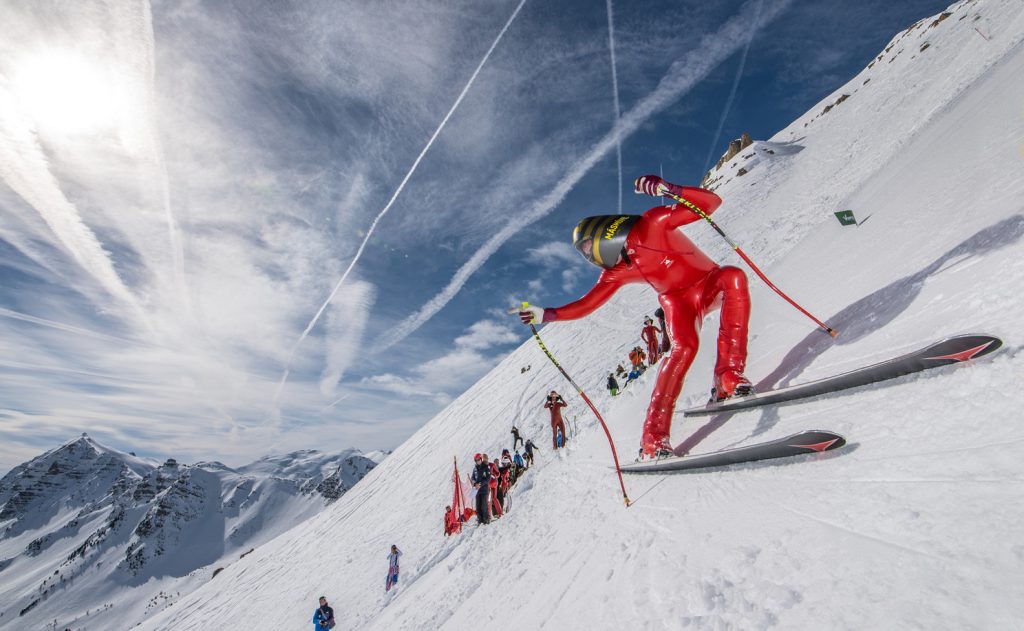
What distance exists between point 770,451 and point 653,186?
2.26 m

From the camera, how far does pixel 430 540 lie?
11094mm

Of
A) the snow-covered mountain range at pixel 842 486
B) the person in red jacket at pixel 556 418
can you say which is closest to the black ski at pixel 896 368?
the snow-covered mountain range at pixel 842 486

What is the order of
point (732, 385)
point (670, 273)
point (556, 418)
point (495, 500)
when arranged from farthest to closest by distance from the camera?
point (556, 418) → point (495, 500) → point (670, 273) → point (732, 385)

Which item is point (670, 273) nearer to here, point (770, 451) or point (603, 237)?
point (603, 237)

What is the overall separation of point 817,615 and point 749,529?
67 centimetres

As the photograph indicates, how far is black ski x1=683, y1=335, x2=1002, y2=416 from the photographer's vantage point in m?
1.87

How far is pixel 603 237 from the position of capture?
3963mm

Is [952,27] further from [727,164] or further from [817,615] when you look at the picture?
[817,615]

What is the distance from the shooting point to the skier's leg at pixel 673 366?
3.82 metres

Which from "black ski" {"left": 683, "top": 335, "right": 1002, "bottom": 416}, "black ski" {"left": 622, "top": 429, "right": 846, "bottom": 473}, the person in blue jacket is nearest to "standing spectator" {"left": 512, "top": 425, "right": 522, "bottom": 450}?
the person in blue jacket

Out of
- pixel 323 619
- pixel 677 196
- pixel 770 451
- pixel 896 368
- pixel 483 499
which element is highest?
pixel 677 196

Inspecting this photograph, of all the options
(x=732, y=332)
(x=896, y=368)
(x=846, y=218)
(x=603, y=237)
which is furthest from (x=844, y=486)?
(x=846, y=218)

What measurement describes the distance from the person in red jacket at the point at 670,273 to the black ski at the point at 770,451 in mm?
640

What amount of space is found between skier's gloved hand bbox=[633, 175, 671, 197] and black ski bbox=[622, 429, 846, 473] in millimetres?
2106
